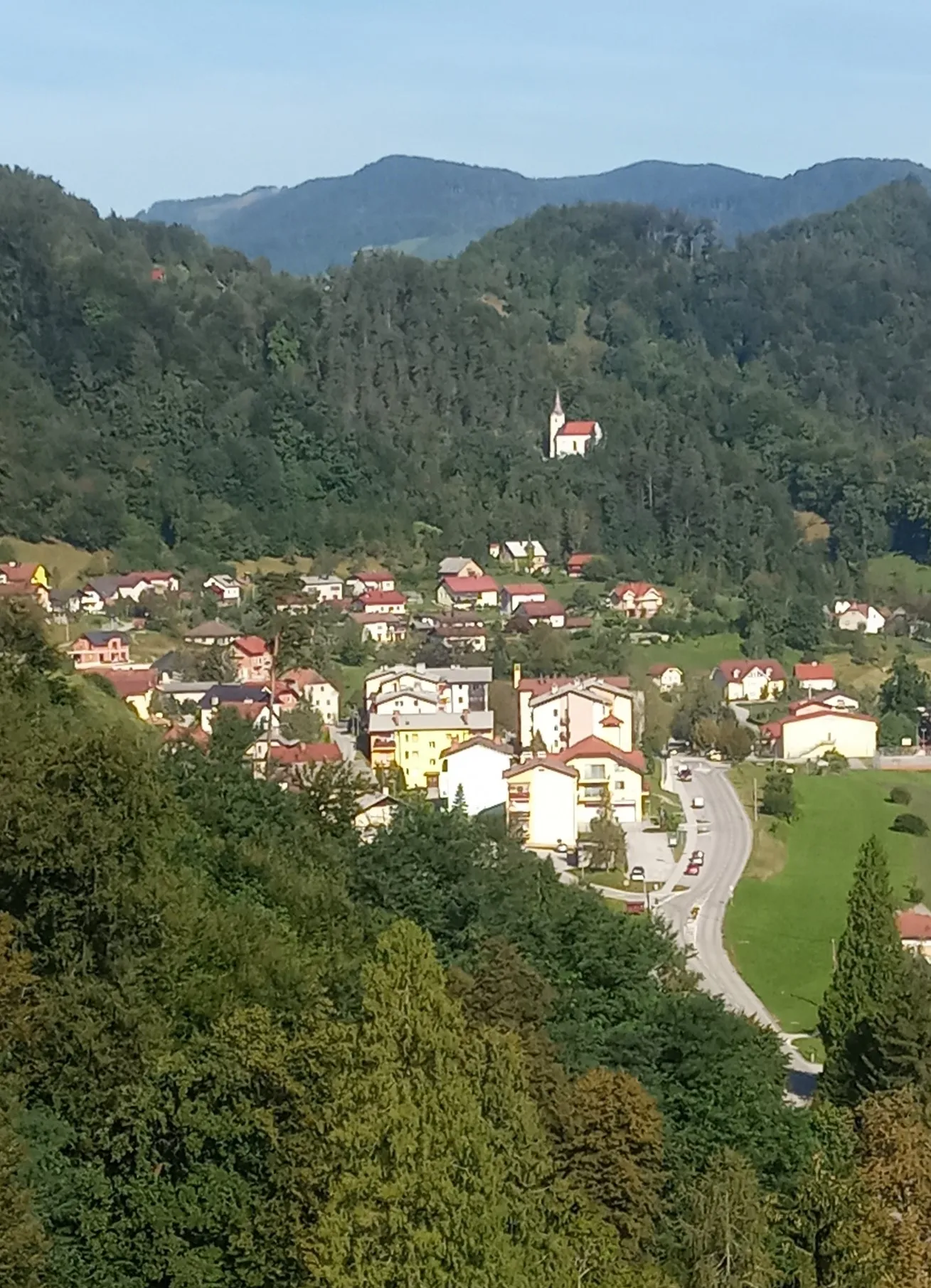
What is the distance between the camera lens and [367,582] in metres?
45.0

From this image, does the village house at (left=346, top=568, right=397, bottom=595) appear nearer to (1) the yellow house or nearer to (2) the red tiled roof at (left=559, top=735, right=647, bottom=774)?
(1) the yellow house

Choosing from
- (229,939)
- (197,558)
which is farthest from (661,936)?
(197,558)

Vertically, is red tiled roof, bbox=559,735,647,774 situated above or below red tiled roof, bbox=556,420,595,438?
below

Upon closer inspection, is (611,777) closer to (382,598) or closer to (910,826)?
(910,826)

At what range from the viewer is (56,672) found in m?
17.4

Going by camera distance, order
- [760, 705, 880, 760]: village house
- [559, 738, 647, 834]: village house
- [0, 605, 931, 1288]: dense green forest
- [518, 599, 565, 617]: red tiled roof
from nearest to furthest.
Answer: [0, 605, 931, 1288]: dense green forest < [559, 738, 647, 834]: village house < [760, 705, 880, 760]: village house < [518, 599, 565, 617]: red tiled roof

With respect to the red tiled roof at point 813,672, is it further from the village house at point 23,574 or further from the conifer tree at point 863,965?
the conifer tree at point 863,965

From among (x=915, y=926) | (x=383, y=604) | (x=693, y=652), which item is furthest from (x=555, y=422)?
(x=915, y=926)

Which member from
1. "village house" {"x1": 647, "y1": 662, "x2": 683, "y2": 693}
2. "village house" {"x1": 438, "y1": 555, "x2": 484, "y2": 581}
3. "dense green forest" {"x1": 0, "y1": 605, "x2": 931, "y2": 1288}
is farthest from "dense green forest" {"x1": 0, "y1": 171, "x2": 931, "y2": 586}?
"dense green forest" {"x1": 0, "y1": 605, "x2": 931, "y2": 1288}

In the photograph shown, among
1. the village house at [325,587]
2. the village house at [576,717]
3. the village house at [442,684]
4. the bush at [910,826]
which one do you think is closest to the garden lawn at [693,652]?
the village house at [442,684]

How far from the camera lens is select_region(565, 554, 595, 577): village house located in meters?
49.8

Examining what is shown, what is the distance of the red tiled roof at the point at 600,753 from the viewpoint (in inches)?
1071

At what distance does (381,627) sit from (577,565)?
1072 cm

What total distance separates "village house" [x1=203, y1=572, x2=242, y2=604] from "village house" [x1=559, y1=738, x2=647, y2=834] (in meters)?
16.6
